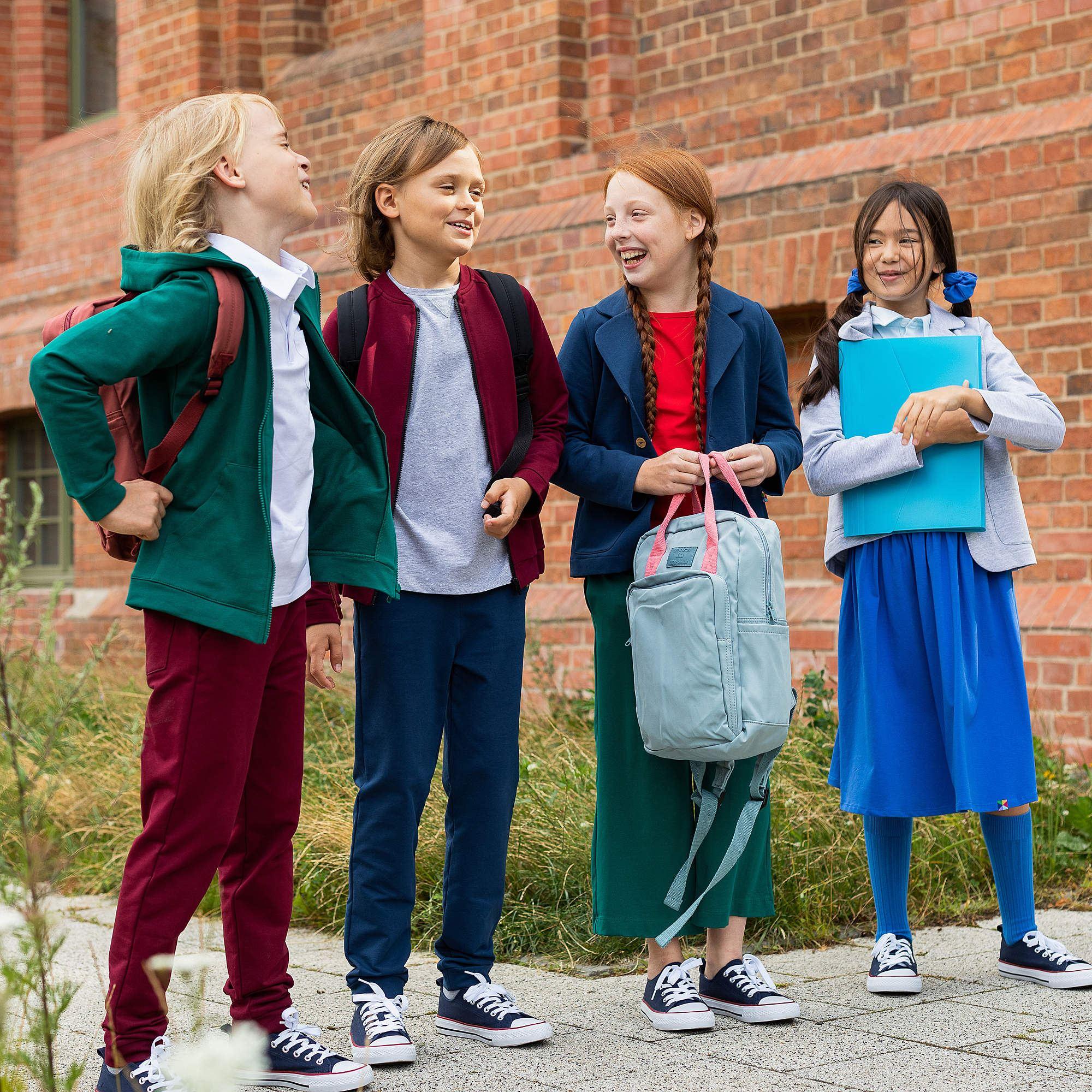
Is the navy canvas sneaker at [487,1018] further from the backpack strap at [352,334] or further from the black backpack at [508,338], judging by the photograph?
the backpack strap at [352,334]

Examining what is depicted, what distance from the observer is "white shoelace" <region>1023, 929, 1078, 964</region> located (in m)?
3.71

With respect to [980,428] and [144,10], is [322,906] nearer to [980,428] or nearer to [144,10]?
[980,428]

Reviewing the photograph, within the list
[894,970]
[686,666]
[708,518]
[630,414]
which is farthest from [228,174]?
[894,970]

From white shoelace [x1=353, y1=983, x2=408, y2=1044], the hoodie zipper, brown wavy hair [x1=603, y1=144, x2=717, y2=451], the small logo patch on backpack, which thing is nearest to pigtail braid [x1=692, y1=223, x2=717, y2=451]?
brown wavy hair [x1=603, y1=144, x2=717, y2=451]

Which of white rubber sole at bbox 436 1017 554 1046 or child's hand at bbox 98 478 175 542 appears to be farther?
white rubber sole at bbox 436 1017 554 1046

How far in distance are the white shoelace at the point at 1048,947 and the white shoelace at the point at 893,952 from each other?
29 cm

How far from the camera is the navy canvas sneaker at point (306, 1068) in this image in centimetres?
304

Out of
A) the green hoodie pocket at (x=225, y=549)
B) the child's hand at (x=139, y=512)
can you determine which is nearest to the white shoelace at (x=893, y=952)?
the green hoodie pocket at (x=225, y=549)

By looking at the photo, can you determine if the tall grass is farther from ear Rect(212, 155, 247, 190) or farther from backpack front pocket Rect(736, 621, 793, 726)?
ear Rect(212, 155, 247, 190)

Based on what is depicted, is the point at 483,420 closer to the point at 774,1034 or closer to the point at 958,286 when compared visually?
the point at 958,286

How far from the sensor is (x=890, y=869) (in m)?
3.80

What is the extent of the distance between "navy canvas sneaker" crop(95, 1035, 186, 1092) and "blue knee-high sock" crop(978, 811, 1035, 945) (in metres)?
2.07

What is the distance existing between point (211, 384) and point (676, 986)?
1.73 meters

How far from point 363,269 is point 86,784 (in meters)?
3.35
